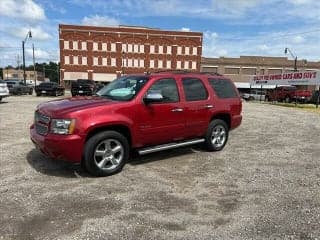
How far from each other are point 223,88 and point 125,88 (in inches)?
111

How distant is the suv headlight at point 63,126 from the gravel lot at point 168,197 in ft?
2.83

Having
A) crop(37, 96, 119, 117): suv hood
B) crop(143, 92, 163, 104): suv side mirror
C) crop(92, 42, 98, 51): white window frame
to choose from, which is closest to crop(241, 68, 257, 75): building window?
crop(92, 42, 98, 51): white window frame

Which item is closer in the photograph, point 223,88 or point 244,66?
point 223,88

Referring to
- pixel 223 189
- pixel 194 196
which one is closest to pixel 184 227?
pixel 194 196

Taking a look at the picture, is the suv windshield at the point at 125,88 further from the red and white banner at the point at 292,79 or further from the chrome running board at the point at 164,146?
the red and white banner at the point at 292,79

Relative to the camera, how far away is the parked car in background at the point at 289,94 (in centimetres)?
3575

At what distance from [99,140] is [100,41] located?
78.8 metres

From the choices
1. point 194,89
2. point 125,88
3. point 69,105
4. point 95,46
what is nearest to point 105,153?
point 69,105

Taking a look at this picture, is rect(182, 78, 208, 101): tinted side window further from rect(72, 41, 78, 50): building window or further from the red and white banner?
rect(72, 41, 78, 50): building window

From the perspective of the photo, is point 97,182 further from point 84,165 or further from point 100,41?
point 100,41

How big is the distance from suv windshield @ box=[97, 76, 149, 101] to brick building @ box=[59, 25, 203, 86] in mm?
75040

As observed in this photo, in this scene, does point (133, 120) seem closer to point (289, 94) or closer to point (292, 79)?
point (292, 79)

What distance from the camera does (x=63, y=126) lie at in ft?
19.5

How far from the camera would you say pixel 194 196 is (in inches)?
215
